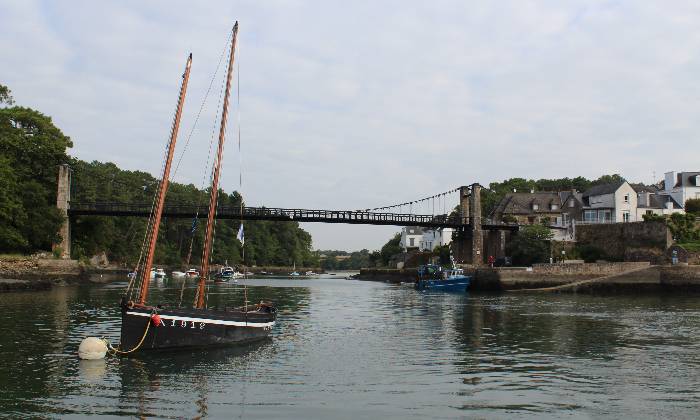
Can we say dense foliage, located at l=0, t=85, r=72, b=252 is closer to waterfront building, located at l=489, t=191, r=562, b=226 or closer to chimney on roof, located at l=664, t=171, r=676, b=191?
waterfront building, located at l=489, t=191, r=562, b=226

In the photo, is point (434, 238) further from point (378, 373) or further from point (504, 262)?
point (378, 373)

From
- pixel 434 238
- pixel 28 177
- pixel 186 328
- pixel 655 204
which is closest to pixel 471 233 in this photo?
pixel 655 204

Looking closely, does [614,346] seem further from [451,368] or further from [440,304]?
[440,304]

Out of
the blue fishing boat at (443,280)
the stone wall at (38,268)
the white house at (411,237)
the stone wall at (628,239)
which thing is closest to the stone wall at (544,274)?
the blue fishing boat at (443,280)

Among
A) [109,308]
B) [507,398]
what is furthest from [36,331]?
[507,398]

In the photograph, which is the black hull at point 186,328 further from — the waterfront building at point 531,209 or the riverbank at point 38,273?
the waterfront building at point 531,209

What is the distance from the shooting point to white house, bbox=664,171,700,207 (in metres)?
91.1

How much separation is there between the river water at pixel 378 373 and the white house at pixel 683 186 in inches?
2538

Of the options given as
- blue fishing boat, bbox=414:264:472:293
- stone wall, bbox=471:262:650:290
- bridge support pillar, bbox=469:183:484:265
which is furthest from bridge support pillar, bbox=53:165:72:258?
bridge support pillar, bbox=469:183:484:265

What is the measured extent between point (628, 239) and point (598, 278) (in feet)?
40.4

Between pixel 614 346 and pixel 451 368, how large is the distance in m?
8.62

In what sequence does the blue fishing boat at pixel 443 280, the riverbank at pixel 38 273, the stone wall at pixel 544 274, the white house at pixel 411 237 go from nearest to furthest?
the riverbank at pixel 38 273, the stone wall at pixel 544 274, the blue fishing boat at pixel 443 280, the white house at pixel 411 237

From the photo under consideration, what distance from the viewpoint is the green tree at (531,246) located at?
252 feet

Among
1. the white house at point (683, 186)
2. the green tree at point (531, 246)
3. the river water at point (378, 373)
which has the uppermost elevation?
the white house at point (683, 186)
